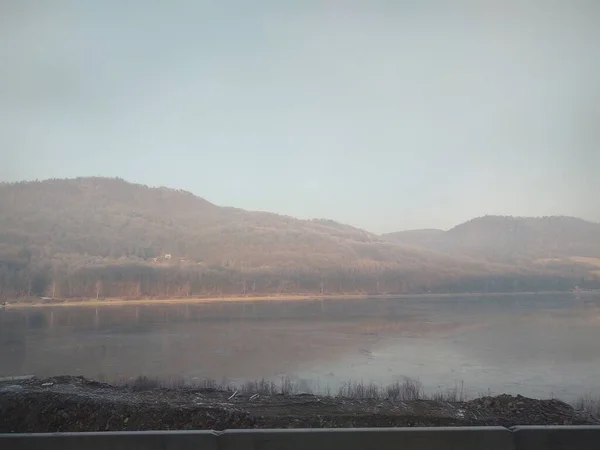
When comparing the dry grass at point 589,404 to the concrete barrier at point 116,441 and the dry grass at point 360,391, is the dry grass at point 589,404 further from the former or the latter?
the concrete barrier at point 116,441

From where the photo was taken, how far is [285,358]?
→ 73.2 feet

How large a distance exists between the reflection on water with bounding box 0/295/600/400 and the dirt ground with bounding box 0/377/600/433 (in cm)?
649

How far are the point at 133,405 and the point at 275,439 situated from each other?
4866mm

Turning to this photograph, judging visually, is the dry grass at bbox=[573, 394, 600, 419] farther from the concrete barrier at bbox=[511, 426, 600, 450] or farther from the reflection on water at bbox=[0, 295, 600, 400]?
the concrete barrier at bbox=[511, 426, 600, 450]

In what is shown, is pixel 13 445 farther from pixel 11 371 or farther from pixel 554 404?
pixel 11 371

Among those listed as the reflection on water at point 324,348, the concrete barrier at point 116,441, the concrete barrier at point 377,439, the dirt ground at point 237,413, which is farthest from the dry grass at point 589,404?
the concrete barrier at point 116,441

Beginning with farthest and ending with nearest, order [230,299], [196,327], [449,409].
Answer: [230,299] → [196,327] → [449,409]

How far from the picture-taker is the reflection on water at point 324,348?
1777 centimetres

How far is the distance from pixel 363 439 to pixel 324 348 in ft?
70.7

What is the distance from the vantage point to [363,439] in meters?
4.11

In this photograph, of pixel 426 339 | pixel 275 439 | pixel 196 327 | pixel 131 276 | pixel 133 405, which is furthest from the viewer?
A: pixel 131 276

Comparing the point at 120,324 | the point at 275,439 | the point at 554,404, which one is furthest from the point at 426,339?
the point at 275,439

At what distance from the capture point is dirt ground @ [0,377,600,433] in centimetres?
721

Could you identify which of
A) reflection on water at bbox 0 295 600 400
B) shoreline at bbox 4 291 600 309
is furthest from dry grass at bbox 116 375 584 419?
shoreline at bbox 4 291 600 309
